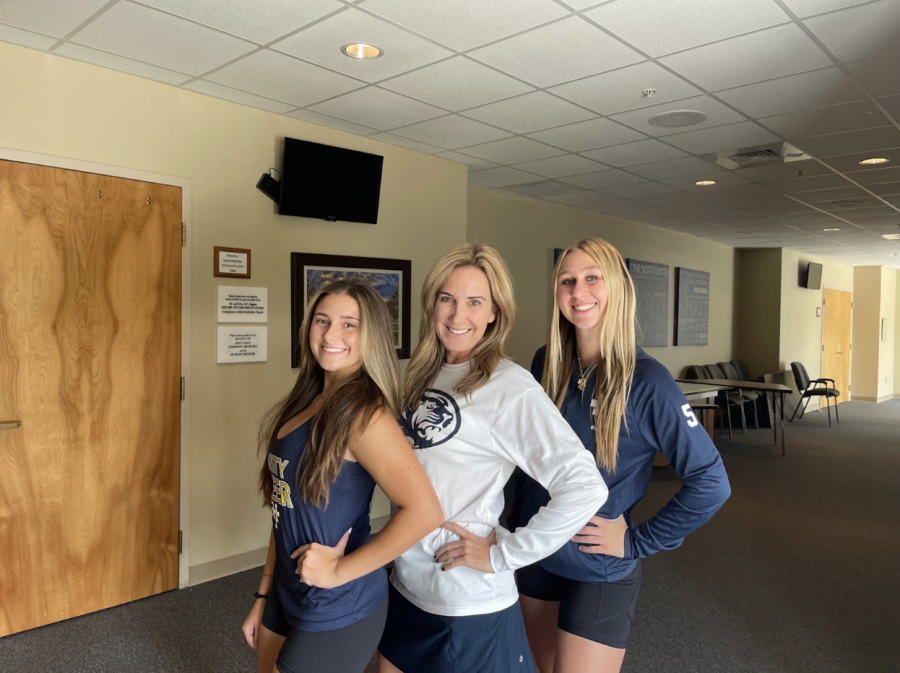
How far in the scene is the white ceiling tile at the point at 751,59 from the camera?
8.76 feet

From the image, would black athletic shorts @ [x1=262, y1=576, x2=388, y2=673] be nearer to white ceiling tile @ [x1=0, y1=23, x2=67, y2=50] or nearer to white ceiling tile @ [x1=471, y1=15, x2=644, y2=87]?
white ceiling tile @ [x1=471, y1=15, x2=644, y2=87]

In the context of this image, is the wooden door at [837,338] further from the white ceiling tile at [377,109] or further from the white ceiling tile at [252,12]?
the white ceiling tile at [252,12]

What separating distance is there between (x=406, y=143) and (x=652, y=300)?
15.5ft

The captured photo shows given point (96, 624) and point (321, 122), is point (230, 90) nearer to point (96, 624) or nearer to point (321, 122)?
point (321, 122)

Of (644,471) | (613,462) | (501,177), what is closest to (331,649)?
(613,462)

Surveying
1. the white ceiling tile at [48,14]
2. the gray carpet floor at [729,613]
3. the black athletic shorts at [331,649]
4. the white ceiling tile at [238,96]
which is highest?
the white ceiling tile at [238,96]

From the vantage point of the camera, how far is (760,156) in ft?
15.0

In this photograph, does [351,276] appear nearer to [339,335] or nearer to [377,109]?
[377,109]

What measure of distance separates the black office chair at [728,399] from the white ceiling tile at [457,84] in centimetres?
577

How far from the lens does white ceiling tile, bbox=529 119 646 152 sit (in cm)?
392

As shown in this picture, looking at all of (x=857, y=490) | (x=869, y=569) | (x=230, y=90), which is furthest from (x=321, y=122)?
(x=857, y=490)

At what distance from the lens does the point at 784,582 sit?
12.1 ft

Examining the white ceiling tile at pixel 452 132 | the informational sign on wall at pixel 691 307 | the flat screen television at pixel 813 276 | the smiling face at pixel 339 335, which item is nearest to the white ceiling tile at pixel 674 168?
the white ceiling tile at pixel 452 132

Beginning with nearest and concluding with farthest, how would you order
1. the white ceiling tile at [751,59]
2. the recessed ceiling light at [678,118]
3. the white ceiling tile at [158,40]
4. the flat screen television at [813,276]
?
1. the white ceiling tile at [158,40]
2. the white ceiling tile at [751,59]
3. the recessed ceiling light at [678,118]
4. the flat screen television at [813,276]
